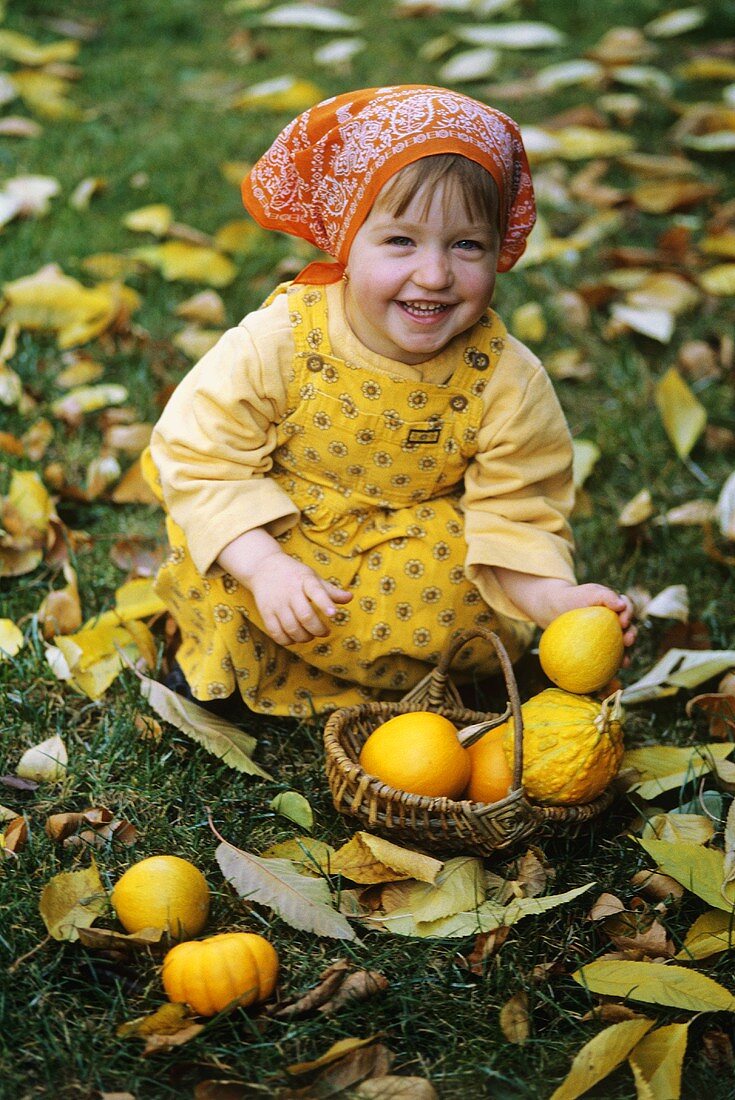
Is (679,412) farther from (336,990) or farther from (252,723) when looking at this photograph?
(336,990)

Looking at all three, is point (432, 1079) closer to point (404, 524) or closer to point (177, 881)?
point (177, 881)

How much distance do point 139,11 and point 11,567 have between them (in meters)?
3.27

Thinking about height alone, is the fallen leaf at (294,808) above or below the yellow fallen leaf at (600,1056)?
below

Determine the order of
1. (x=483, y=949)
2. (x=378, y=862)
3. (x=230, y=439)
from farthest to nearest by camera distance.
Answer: (x=230, y=439) < (x=378, y=862) < (x=483, y=949)

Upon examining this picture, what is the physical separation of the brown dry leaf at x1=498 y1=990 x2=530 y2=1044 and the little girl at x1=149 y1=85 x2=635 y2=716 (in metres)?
0.57

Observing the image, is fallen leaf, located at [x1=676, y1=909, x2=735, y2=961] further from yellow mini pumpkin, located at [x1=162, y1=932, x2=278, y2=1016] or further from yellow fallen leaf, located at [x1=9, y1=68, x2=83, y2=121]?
yellow fallen leaf, located at [x1=9, y1=68, x2=83, y2=121]

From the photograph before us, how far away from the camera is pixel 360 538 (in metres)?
2.15

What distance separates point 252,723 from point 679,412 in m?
1.31

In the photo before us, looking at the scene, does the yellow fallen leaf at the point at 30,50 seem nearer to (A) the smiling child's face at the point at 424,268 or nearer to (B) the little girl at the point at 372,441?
(B) the little girl at the point at 372,441

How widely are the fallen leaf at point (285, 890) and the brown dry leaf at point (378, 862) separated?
0.06 m

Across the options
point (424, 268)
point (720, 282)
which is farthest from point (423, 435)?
point (720, 282)

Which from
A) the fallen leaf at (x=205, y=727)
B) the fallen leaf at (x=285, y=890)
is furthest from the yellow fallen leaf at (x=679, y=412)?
the fallen leaf at (x=285, y=890)

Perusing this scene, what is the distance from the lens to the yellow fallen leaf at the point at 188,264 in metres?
3.37

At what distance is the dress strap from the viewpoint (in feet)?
6.69
